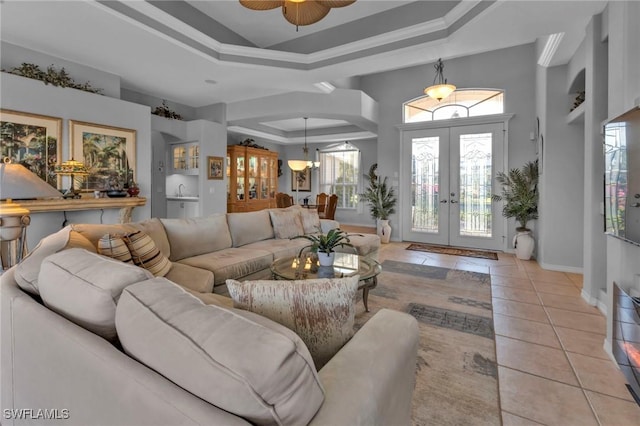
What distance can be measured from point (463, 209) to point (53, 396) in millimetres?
6421

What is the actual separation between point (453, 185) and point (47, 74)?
263 inches

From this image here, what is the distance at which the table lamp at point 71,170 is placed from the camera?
398 centimetres

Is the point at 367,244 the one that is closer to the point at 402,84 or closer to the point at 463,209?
the point at 463,209

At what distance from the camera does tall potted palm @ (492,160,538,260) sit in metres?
5.05

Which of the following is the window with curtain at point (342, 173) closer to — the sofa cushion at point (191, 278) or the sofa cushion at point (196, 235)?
the sofa cushion at point (196, 235)

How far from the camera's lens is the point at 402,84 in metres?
6.70

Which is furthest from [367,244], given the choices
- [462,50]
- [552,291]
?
[462,50]

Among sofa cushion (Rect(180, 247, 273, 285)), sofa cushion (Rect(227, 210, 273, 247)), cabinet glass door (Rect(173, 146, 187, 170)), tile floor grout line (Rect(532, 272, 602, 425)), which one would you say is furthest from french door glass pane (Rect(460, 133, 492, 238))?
cabinet glass door (Rect(173, 146, 187, 170))

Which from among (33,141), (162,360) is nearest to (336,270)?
(162,360)

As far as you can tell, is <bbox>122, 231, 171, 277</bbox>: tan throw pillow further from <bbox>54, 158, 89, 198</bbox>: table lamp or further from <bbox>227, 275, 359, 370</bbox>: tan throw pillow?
<bbox>54, 158, 89, 198</bbox>: table lamp

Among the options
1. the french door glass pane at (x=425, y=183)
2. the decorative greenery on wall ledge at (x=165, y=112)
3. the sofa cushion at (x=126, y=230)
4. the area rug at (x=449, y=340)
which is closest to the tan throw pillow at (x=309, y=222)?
the area rug at (x=449, y=340)

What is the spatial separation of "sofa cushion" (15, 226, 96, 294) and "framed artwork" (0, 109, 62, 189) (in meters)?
2.64

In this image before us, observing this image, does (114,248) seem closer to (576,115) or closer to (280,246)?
(280,246)

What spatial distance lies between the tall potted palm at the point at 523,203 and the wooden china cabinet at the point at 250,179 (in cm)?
590
